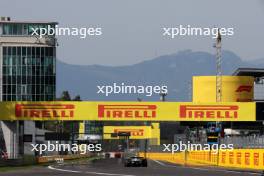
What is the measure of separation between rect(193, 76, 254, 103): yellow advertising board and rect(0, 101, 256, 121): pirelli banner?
55.2 metres

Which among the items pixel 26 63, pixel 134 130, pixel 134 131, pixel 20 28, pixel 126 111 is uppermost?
pixel 20 28

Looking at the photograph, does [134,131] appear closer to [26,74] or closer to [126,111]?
[26,74]

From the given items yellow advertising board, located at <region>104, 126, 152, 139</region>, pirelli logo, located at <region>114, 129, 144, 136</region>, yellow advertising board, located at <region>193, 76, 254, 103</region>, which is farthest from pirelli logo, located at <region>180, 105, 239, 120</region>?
yellow advertising board, located at <region>104, 126, 152, 139</region>

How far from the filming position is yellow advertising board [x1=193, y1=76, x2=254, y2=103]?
129 metres

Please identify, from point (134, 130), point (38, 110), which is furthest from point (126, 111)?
point (134, 130)

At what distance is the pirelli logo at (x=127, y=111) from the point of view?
235 feet

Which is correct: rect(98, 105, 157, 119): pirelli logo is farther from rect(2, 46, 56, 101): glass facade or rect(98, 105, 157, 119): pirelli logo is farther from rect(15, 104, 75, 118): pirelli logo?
rect(2, 46, 56, 101): glass facade

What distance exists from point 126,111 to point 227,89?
204 feet

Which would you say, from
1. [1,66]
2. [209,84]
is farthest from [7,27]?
[209,84]

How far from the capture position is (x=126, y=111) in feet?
235

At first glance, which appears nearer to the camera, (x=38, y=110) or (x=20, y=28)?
(x=38, y=110)

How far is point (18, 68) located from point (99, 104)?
222ft

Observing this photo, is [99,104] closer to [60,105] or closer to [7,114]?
[60,105]

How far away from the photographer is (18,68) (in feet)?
452
